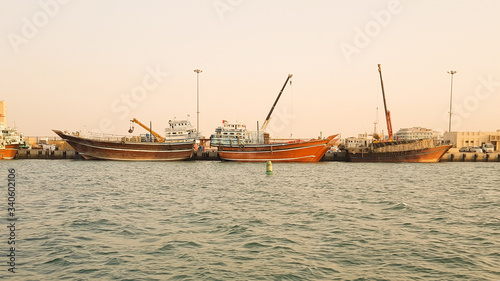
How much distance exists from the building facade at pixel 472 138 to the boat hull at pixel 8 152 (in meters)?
99.4

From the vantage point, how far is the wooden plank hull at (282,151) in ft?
179

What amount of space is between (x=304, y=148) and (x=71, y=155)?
4493 cm

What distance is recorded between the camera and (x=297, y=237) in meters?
11.8

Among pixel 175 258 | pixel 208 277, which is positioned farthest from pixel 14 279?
pixel 208 277

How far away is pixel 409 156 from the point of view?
58.5 metres

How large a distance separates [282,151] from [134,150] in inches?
960

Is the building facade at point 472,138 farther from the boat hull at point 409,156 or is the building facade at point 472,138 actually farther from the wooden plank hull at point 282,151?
the wooden plank hull at point 282,151

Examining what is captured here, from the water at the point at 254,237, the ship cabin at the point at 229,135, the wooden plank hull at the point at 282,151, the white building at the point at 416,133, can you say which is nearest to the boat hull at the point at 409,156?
the wooden plank hull at the point at 282,151

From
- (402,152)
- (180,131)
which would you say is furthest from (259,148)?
(402,152)

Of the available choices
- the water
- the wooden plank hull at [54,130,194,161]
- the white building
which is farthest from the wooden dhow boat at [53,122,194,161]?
the white building

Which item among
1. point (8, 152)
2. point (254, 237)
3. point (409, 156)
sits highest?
point (8, 152)

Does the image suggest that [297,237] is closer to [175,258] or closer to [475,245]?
[175,258]

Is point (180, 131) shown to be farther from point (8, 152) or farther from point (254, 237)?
point (254, 237)

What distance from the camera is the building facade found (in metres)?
93.8
